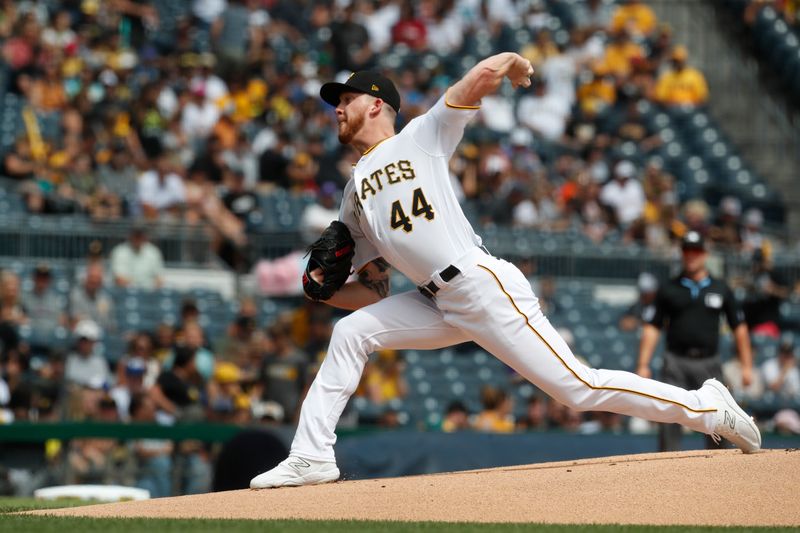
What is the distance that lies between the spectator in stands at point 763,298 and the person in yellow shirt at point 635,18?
6021 mm

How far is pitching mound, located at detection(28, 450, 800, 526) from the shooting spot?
5.61 metres

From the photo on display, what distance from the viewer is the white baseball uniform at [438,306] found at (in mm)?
5953

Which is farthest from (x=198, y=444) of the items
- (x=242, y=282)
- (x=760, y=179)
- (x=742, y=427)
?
(x=760, y=179)

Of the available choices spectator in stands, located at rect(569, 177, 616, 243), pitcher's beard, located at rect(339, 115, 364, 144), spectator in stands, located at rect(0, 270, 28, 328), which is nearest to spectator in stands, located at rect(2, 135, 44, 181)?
spectator in stands, located at rect(0, 270, 28, 328)

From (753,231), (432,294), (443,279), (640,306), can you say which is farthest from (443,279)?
(753,231)

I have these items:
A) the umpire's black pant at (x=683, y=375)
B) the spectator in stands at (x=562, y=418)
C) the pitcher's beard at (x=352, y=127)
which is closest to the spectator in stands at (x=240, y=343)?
the spectator in stands at (x=562, y=418)

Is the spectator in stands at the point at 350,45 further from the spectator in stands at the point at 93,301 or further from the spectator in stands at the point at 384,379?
the spectator in stands at the point at 93,301

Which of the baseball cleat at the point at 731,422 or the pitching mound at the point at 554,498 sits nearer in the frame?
the pitching mound at the point at 554,498

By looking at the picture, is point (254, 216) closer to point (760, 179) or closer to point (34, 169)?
point (34, 169)

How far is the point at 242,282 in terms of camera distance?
13.6 metres

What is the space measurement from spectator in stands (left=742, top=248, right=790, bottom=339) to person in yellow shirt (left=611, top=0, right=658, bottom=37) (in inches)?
237

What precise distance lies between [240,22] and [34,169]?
4.48 meters

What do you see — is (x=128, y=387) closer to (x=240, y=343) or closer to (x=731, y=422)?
(x=240, y=343)

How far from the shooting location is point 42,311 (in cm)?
1249
